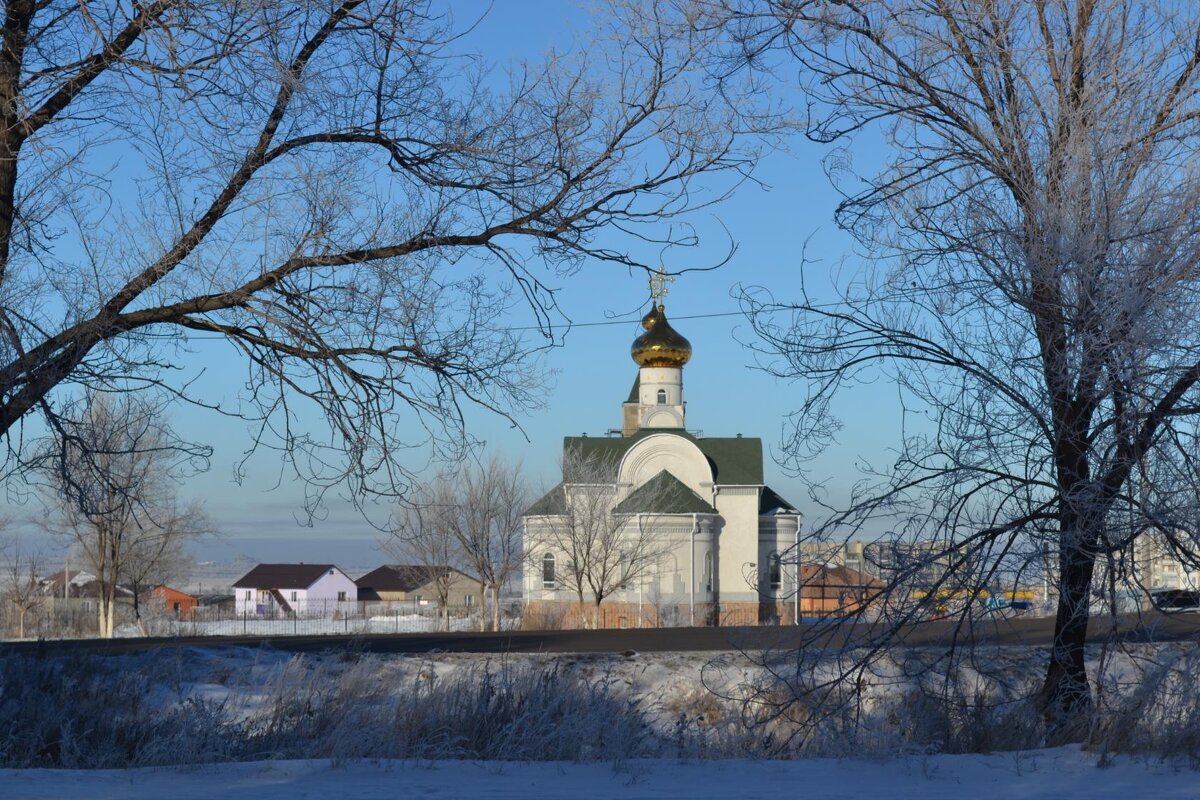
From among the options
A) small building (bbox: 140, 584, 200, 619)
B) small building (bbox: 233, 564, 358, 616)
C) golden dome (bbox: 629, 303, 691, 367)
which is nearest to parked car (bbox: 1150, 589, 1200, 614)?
golden dome (bbox: 629, 303, 691, 367)

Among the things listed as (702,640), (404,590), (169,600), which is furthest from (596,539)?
(404,590)

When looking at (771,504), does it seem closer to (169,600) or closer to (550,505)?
(550,505)

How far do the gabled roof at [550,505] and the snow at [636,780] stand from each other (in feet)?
156

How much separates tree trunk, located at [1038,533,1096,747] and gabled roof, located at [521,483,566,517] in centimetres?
4398

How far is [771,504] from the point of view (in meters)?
62.1

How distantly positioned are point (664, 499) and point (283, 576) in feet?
192

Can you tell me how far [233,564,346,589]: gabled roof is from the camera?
4050 inches

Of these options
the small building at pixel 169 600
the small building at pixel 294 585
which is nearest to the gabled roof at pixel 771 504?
the small building at pixel 169 600

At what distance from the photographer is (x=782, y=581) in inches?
429

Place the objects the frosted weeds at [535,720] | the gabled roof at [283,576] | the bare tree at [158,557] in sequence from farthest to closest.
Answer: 1. the gabled roof at [283,576]
2. the bare tree at [158,557]
3. the frosted weeds at [535,720]

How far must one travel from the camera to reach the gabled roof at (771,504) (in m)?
60.6

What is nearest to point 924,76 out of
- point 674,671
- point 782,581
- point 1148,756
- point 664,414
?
point 782,581

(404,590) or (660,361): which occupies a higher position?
(660,361)

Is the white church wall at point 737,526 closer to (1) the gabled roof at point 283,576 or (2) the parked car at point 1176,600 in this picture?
(2) the parked car at point 1176,600
